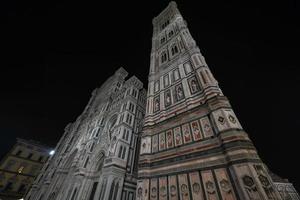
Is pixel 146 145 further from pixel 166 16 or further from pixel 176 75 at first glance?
pixel 166 16

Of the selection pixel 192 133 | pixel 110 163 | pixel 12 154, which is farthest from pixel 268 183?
pixel 12 154

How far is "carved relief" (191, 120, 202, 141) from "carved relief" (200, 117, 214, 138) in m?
0.20

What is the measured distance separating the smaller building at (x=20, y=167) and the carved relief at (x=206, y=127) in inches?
1507

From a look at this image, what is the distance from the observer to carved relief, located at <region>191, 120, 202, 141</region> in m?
5.80

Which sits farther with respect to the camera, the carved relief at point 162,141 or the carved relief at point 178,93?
the carved relief at point 178,93

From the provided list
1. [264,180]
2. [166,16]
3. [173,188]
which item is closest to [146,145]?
[173,188]

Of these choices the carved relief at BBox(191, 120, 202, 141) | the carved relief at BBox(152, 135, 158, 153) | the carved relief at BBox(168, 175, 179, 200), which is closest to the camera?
the carved relief at BBox(168, 175, 179, 200)

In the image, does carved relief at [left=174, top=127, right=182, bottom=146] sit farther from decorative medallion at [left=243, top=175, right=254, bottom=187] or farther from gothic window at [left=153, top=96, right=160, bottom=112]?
decorative medallion at [left=243, top=175, right=254, bottom=187]

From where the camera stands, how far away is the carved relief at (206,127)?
555cm

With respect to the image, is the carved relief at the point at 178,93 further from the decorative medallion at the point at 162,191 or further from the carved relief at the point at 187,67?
the decorative medallion at the point at 162,191

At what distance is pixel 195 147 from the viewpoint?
216 inches

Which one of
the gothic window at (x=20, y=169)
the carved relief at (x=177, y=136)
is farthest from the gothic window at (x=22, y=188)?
the carved relief at (x=177, y=136)

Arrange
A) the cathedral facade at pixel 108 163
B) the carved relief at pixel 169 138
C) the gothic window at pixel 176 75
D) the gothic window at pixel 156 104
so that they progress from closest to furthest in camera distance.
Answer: the carved relief at pixel 169 138, the gothic window at pixel 156 104, the gothic window at pixel 176 75, the cathedral facade at pixel 108 163

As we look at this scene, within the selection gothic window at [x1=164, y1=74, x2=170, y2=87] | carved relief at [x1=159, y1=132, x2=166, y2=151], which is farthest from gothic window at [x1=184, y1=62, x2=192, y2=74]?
carved relief at [x1=159, y1=132, x2=166, y2=151]
